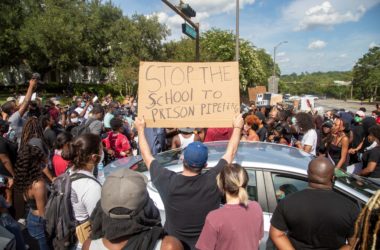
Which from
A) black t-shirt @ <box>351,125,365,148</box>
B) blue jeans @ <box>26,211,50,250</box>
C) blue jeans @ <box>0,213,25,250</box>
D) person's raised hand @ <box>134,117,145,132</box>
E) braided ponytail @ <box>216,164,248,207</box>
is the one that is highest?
→ person's raised hand @ <box>134,117,145,132</box>

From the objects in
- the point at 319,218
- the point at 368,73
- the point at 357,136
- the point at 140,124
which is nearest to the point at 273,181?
the point at 319,218

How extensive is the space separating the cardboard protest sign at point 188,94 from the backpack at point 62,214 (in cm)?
82

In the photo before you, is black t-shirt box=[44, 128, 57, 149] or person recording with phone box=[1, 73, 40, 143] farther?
black t-shirt box=[44, 128, 57, 149]

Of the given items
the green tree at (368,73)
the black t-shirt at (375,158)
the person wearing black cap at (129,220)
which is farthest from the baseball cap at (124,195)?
the green tree at (368,73)

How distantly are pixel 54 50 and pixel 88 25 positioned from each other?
7.25m

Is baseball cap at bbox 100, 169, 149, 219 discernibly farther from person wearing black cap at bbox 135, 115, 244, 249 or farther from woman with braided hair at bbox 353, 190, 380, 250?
woman with braided hair at bbox 353, 190, 380, 250

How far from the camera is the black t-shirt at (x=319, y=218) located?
2.48 meters

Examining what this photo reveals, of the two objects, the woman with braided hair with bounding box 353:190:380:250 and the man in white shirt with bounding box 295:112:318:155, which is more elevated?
the woman with braided hair with bounding box 353:190:380:250

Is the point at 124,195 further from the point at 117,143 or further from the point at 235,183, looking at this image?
the point at 117,143

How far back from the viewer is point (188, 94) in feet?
10.3

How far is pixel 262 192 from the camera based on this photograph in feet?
11.9

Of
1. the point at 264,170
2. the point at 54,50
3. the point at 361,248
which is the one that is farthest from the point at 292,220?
the point at 54,50

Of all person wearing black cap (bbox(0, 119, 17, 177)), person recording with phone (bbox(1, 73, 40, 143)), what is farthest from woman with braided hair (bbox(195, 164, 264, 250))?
person wearing black cap (bbox(0, 119, 17, 177))

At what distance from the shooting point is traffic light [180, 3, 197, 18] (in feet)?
30.2
